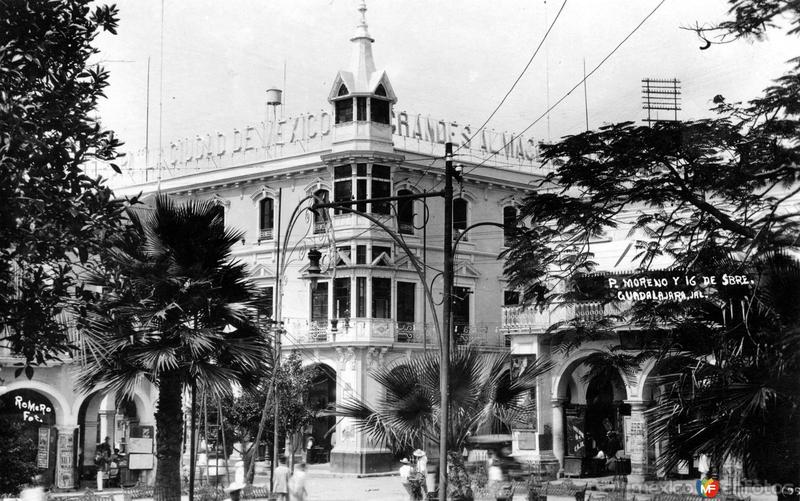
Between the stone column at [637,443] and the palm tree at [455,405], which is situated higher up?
the palm tree at [455,405]

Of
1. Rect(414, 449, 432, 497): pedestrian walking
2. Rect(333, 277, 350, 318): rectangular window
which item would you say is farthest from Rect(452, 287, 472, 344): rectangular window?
Rect(414, 449, 432, 497): pedestrian walking

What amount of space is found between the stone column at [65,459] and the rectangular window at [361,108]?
55.2 ft

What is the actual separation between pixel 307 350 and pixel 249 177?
26.1 feet

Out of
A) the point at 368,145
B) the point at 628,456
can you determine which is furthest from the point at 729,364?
the point at 368,145

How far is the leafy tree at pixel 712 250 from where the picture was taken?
12.8 metres

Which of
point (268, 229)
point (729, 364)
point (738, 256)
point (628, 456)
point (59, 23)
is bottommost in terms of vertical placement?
point (628, 456)

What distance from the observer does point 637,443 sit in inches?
1348

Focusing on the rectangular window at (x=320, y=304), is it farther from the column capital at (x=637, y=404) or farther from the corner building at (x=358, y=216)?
the column capital at (x=637, y=404)

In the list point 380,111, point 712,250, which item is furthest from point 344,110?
point 712,250

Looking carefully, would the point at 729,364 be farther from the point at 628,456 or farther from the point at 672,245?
the point at 628,456

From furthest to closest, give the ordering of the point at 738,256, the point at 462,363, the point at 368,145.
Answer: the point at 368,145
the point at 462,363
the point at 738,256

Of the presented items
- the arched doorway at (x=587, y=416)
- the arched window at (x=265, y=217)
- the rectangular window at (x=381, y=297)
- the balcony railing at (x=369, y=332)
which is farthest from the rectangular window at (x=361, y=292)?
the arched doorway at (x=587, y=416)

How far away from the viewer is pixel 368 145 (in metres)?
41.1

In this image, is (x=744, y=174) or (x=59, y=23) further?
(x=744, y=174)
